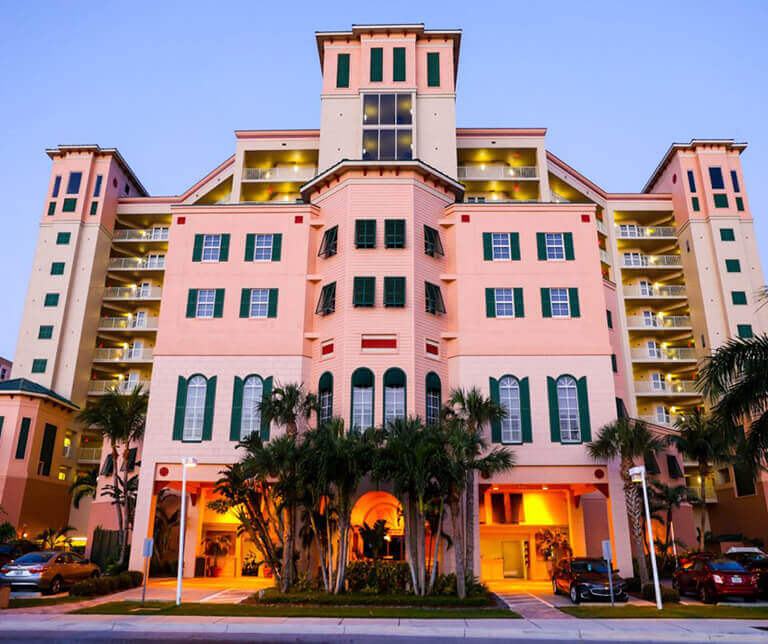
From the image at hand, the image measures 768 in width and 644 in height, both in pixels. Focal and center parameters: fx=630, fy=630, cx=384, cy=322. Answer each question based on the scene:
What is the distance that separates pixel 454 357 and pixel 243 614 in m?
15.7

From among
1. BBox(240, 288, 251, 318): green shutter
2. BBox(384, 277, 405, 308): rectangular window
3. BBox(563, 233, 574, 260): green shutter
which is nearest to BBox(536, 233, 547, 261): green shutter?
BBox(563, 233, 574, 260): green shutter

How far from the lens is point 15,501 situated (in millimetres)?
38312

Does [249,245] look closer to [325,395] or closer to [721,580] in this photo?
[325,395]

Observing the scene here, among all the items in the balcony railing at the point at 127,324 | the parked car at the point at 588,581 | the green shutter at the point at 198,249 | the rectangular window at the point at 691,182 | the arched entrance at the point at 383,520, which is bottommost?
the parked car at the point at 588,581

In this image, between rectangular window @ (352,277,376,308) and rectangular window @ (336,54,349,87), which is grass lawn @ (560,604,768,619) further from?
rectangular window @ (336,54,349,87)

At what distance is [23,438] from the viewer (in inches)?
1553

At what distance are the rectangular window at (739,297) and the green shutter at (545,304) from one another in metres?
25.7

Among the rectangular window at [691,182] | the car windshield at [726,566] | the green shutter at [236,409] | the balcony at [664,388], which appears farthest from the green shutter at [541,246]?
the rectangular window at [691,182]

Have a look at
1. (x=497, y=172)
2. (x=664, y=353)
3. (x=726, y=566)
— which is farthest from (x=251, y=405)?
(x=664, y=353)

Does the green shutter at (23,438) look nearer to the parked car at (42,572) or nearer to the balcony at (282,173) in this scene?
the parked car at (42,572)

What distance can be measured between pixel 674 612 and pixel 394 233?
20.2 meters

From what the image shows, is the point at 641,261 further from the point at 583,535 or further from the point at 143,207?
the point at 143,207

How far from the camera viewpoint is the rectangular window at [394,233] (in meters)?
31.9

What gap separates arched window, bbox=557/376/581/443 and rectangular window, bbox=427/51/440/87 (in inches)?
816
